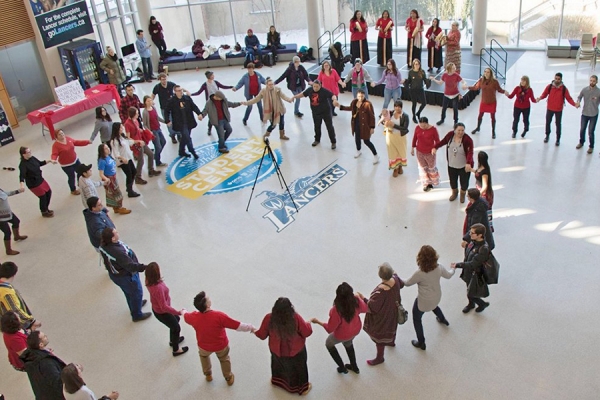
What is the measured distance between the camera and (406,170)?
995 cm

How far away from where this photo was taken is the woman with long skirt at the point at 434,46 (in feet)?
43.8

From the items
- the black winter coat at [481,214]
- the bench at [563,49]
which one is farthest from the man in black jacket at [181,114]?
the bench at [563,49]

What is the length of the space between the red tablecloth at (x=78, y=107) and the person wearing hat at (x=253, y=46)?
4.50 meters

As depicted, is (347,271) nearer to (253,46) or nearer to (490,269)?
(490,269)

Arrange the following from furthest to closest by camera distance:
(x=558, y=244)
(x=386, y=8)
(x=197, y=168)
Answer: (x=386, y=8)
(x=197, y=168)
(x=558, y=244)

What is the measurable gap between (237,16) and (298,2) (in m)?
2.17

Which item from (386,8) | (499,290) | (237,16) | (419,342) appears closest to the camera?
(419,342)

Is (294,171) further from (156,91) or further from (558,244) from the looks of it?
(558,244)

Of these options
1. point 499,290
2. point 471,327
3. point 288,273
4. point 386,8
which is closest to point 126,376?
point 288,273

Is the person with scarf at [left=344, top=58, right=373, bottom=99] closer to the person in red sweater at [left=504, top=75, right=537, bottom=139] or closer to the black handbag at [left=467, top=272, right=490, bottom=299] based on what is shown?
the person in red sweater at [left=504, top=75, right=537, bottom=139]

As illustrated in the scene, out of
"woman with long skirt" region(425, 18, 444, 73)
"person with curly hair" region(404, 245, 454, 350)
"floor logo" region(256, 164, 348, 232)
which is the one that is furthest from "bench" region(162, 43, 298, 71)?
"person with curly hair" region(404, 245, 454, 350)

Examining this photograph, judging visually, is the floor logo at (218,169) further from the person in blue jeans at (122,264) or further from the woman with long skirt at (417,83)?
the person in blue jeans at (122,264)

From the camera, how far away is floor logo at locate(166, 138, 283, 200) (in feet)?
33.2

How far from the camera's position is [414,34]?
13.7 meters
